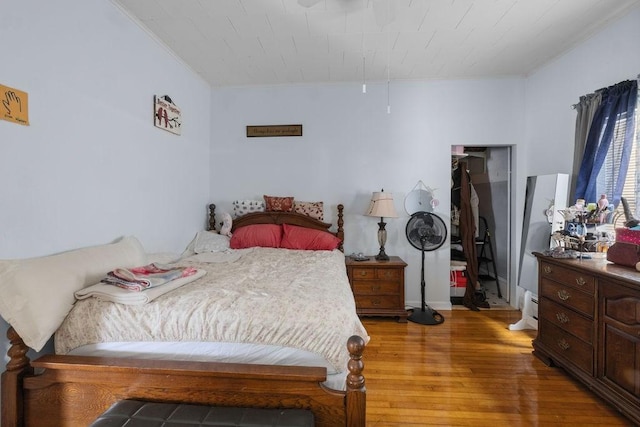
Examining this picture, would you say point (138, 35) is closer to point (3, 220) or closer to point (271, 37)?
point (271, 37)

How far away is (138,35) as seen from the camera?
7.57 ft

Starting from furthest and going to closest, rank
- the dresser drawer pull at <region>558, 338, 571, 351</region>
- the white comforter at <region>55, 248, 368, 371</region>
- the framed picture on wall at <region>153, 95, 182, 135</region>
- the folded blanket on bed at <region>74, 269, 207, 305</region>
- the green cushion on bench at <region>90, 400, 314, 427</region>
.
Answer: the framed picture on wall at <region>153, 95, 182, 135</region>
the dresser drawer pull at <region>558, 338, 571, 351</region>
the folded blanket on bed at <region>74, 269, 207, 305</region>
the white comforter at <region>55, 248, 368, 371</region>
the green cushion on bench at <region>90, 400, 314, 427</region>

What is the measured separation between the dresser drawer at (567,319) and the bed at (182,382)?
5.64 feet

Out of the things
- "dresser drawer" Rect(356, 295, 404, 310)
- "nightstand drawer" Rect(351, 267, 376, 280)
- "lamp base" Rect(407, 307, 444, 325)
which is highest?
"nightstand drawer" Rect(351, 267, 376, 280)

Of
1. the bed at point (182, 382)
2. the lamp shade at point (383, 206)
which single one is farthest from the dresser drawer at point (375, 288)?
the bed at point (182, 382)

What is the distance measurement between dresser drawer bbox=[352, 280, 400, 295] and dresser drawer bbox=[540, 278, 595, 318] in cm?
127

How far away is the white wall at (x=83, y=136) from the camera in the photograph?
57.4 inches

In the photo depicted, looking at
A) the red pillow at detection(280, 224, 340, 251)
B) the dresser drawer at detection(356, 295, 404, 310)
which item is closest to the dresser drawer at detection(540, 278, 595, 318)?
the dresser drawer at detection(356, 295, 404, 310)

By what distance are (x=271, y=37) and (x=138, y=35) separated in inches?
42.6

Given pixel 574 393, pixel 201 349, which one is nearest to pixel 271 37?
pixel 201 349

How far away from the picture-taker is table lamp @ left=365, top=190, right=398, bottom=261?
3.08 meters

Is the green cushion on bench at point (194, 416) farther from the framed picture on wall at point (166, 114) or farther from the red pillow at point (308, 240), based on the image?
the framed picture on wall at point (166, 114)

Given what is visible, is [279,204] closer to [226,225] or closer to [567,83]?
[226,225]

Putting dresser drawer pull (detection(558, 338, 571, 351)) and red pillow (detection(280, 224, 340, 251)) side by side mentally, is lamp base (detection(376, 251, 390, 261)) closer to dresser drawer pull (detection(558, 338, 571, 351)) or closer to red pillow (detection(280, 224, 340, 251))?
red pillow (detection(280, 224, 340, 251))
